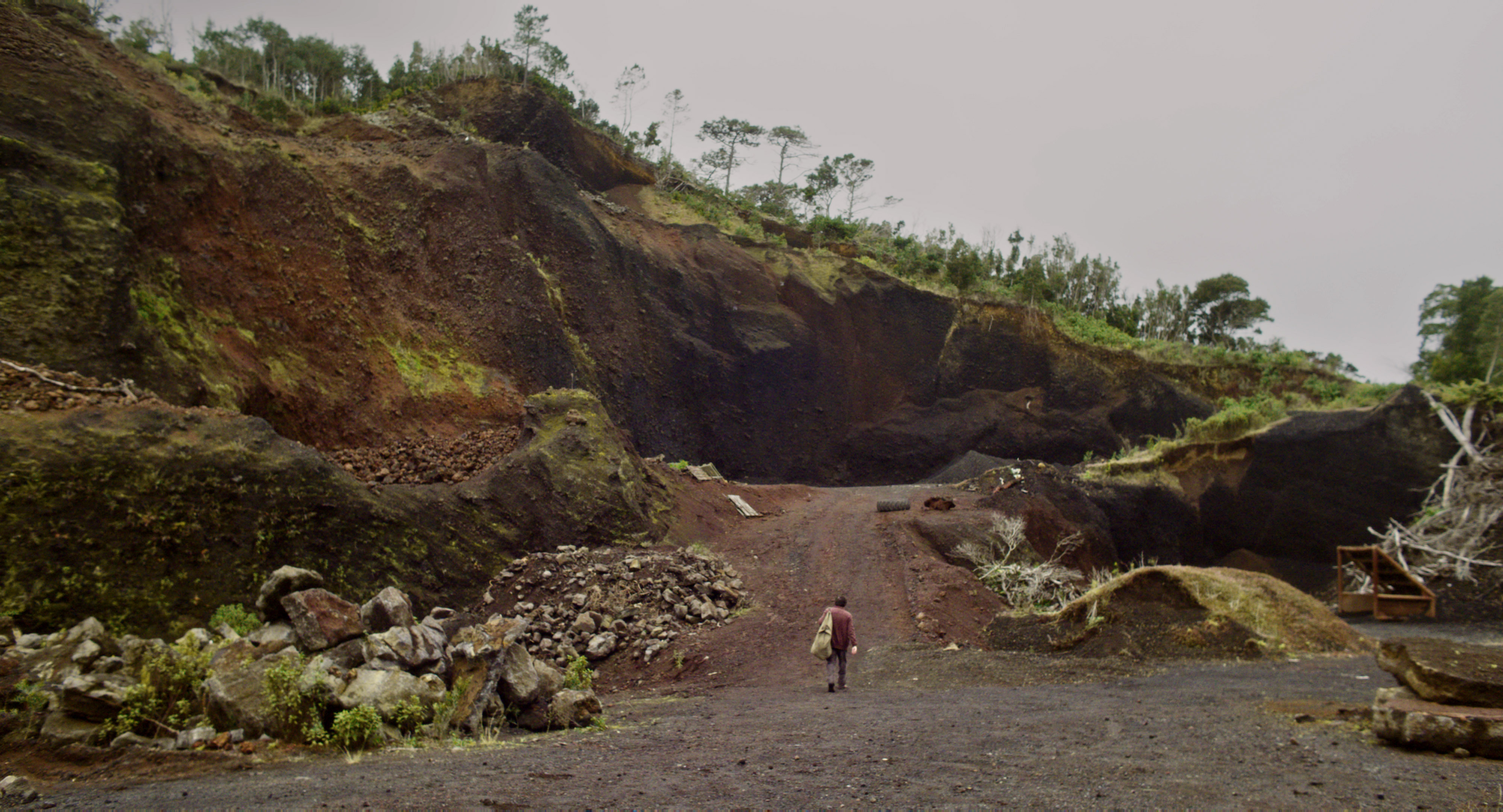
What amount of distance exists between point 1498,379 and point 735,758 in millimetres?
28280

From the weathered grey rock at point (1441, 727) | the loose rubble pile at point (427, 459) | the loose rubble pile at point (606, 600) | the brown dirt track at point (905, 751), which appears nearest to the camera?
the brown dirt track at point (905, 751)

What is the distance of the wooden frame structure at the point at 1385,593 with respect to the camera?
1627 centimetres

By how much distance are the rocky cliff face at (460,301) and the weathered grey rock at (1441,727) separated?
1397 centimetres

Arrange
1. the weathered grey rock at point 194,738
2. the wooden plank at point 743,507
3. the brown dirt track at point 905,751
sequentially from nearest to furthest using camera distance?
1. the brown dirt track at point 905,751
2. the weathered grey rock at point 194,738
3. the wooden plank at point 743,507

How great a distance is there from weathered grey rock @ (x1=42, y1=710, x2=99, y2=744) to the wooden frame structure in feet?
69.1

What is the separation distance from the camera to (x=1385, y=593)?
17.1 m

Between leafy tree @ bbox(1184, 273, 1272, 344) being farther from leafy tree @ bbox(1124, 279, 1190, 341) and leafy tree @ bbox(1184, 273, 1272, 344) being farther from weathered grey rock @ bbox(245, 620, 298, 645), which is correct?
weathered grey rock @ bbox(245, 620, 298, 645)

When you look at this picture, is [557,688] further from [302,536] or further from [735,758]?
[302,536]

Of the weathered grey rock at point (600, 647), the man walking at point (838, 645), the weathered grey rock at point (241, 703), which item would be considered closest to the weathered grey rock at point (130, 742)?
the weathered grey rock at point (241, 703)

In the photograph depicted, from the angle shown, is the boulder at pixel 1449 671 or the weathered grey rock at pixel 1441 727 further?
the boulder at pixel 1449 671

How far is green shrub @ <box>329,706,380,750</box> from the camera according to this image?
5000mm

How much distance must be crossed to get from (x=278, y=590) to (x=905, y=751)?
5.73 metres

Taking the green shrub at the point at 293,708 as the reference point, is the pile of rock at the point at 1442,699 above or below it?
above

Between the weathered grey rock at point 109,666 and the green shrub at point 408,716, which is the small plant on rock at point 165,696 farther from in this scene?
the green shrub at point 408,716
